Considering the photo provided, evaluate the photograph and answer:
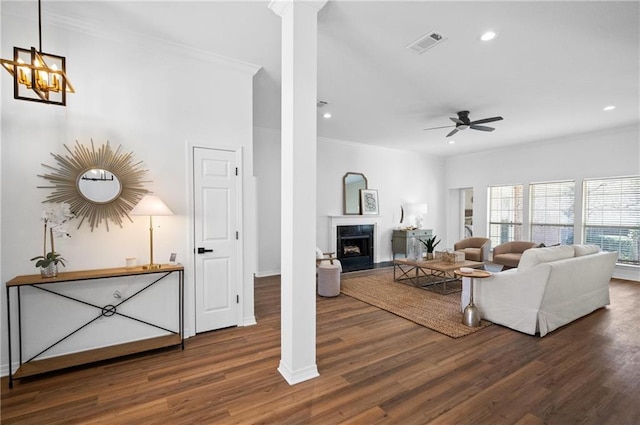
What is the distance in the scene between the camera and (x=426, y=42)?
2973 millimetres

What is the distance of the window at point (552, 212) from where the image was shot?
21.9 ft

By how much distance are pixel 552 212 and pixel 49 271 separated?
908cm

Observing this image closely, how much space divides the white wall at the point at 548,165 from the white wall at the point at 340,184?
2.34 ft

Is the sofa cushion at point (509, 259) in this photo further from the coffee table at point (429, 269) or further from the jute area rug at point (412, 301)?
the jute area rug at point (412, 301)

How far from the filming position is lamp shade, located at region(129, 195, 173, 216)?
2727 millimetres

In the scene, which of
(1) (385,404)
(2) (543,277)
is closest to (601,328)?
(2) (543,277)

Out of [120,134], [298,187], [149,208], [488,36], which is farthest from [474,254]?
[120,134]

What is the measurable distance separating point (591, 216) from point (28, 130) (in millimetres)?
9319

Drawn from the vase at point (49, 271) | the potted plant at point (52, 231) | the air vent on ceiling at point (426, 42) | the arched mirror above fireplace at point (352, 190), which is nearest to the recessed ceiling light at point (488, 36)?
the air vent on ceiling at point (426, 42)

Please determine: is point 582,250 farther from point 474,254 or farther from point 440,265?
point 474,254

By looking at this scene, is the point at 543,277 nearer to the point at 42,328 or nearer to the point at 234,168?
the point at 234,168

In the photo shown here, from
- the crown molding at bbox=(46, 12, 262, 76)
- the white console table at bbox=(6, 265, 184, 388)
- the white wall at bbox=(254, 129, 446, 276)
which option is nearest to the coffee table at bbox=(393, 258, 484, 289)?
the white wall at bbox=(254, 129, 446, 276)

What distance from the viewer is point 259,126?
6.07 m

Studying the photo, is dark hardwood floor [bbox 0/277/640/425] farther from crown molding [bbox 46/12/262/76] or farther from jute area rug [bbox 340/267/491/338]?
crown molding [bbox 46/12/262/76]
